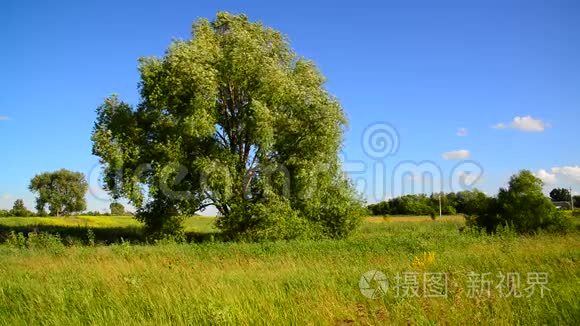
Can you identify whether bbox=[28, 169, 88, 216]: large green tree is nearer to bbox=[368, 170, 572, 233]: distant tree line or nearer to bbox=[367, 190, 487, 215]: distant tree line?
bbox=[367, 190, 487, 215]: distant tree line

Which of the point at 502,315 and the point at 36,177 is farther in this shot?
the point at 36,177

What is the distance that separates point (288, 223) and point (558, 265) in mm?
15707

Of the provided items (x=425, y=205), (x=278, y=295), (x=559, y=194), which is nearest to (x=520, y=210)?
(x=278, y=295)

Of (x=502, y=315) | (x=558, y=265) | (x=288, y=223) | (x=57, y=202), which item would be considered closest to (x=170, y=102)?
(x=288, y=223)

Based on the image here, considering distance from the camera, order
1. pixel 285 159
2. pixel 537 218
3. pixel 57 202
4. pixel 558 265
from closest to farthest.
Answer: pixel 558 265 < pixel 285 159 < pixel 537 218 < pixel 57 202

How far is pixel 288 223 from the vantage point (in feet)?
80.8

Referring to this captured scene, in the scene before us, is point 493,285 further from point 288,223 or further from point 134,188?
point 134,188

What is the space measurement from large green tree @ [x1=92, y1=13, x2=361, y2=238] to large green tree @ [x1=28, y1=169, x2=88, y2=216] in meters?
89.8

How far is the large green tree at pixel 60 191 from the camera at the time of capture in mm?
105812

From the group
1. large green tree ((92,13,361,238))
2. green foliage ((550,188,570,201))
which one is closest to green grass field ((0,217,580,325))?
large green tree ((92,13,361,238))

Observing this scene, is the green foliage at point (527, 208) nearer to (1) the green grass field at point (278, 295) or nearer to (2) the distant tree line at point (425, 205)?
(1) the green grass field at point (278, 295)

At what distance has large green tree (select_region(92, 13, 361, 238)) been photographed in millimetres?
24188

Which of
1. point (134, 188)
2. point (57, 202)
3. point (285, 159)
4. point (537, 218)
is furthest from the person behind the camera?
point (57, 202)

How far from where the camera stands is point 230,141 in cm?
2691
